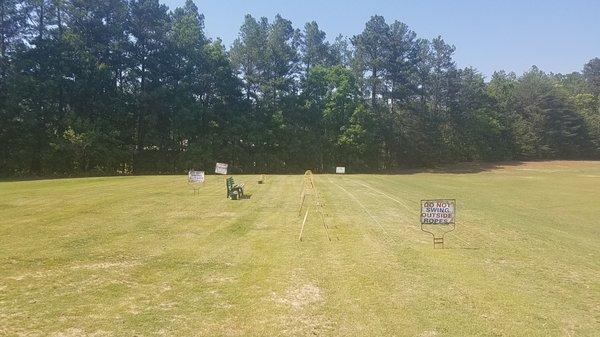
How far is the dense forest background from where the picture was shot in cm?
4453

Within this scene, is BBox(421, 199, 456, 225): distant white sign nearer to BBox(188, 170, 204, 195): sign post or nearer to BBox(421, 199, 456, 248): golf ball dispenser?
BBox(421, 199, 456, 248): golf ball dispenser

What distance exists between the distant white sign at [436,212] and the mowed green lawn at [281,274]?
2.43 ft

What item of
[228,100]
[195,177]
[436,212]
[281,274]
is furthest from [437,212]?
[228,100]

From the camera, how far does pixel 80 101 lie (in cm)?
4700

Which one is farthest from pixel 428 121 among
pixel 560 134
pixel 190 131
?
pixel 190 131

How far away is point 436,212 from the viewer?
1324 cm

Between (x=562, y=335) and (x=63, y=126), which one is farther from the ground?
(x=63, y=126)

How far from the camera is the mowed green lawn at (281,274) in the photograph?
757 cm

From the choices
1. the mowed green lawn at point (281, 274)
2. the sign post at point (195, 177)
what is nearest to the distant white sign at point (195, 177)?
the sign post at point (195, 177)

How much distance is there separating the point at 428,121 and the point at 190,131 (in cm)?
3441

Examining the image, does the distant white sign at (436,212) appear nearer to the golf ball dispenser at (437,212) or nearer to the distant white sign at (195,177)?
the golf ball dispenser at (437,212)

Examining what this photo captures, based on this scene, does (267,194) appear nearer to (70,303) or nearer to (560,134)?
(70,303)

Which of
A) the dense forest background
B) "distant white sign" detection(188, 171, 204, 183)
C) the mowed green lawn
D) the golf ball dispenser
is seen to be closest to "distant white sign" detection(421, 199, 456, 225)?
the golf ball dispenser

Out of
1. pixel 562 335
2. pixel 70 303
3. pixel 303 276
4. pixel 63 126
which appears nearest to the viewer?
pixel 562 335
